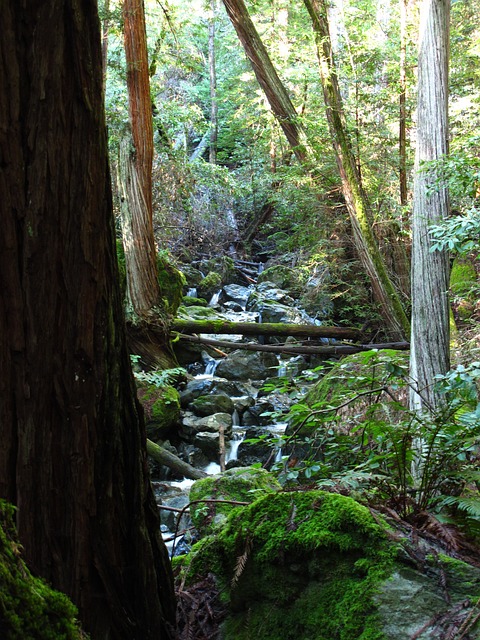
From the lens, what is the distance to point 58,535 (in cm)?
160

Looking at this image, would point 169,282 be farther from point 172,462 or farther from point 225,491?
point 225,491

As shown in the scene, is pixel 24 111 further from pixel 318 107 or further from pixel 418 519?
pixel 318 107

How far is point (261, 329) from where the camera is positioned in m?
10.6

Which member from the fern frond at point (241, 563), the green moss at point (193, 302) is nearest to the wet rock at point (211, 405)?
the green moss at point (193, 302)

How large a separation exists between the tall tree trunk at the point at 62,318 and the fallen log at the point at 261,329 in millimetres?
8654

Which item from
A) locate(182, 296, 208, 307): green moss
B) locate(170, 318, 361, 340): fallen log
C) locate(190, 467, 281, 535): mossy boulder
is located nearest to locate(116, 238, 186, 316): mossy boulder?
locate(170, 318, 361, 340): fallen log

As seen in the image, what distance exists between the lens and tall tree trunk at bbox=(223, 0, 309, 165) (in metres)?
11.1

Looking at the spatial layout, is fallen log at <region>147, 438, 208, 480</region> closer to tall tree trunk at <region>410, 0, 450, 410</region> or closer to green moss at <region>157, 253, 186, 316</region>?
tall tree trunk at <region>410, 0, 450, 410</region>

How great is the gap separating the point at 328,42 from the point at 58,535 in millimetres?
10481

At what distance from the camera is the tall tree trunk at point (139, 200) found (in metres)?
9.70

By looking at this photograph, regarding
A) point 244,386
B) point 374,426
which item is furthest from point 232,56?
point 374,426

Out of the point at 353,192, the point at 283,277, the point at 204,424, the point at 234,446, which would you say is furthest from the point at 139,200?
the point at 283,277

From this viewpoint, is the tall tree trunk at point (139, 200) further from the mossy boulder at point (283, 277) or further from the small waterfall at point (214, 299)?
the small waterfall at point (214, 299)

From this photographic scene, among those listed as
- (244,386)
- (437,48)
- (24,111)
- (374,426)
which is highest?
(437,48)
